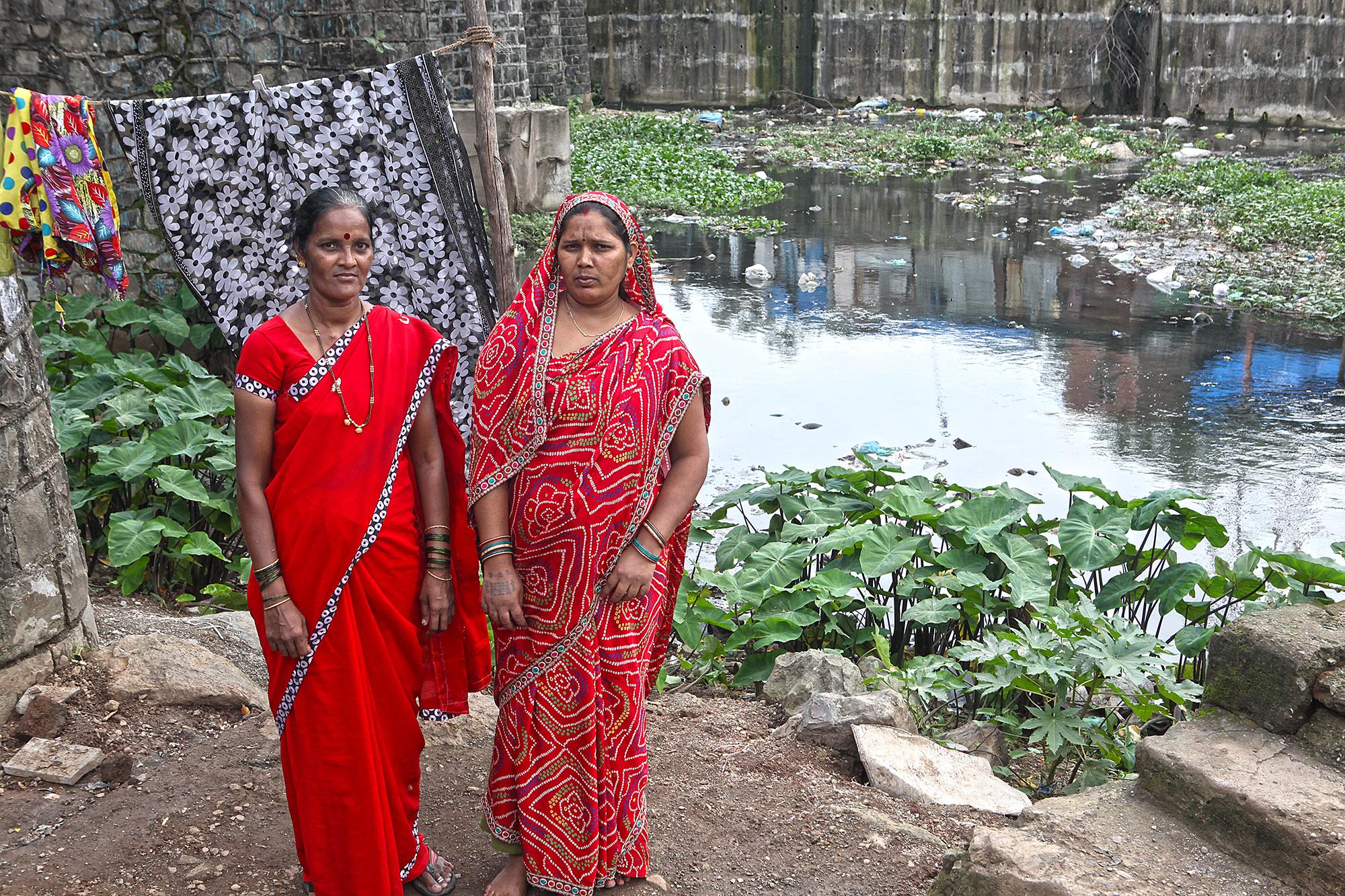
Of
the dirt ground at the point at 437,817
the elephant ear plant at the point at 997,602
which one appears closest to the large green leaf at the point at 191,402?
the dirt ground at the point at 437,817

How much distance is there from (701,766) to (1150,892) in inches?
49.2

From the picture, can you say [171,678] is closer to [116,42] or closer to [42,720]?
[42,720]

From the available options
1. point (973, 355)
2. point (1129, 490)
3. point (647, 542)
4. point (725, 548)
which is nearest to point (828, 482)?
point (725, 548)

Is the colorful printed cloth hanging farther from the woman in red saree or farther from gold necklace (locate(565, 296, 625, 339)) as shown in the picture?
gold necklace (locate(565, 296, 625, 339))

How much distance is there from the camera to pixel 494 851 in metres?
2.69

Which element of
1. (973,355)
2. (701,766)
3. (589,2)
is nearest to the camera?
(701,766)

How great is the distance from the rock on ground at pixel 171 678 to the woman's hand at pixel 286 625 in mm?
1195

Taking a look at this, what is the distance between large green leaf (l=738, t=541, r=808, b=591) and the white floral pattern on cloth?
1265 millimetres

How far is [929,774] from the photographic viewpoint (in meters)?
3.16

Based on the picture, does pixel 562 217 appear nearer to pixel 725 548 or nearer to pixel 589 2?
pixel 725 548

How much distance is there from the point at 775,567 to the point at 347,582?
1.96m

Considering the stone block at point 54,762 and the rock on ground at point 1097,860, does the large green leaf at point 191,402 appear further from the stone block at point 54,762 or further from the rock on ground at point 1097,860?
the rock on ground at point 1097,860

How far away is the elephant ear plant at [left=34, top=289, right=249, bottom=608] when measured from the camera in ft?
13.6

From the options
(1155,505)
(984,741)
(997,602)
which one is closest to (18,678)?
(984,741)
